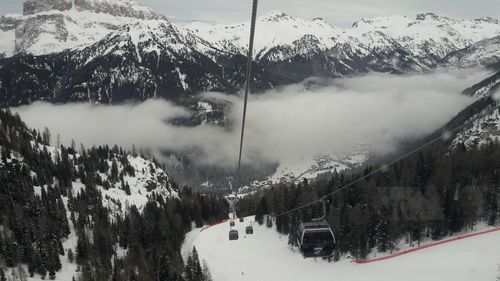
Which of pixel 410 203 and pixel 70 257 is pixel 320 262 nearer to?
pixel 410 203

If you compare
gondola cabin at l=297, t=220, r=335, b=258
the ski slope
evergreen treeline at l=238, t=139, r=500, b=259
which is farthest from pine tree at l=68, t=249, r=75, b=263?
gondola cabin at l=297, t=220, r=335, b=258

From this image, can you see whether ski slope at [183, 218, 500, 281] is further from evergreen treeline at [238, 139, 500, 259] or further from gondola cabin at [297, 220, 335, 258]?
gondola cabin at [297, 220, 335, 258]

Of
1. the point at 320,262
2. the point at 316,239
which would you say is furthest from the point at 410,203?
the point at 316,239

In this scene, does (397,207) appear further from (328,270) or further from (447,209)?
(328,270)

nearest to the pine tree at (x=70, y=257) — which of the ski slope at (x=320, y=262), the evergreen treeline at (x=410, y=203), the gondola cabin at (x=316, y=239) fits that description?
the ski slope at (x=320, y=262)

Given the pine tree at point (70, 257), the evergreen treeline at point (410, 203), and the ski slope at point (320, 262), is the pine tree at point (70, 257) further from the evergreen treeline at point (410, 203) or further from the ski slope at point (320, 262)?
the evergreen treeline at point (410, 203)

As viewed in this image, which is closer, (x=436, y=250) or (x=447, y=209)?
(x=436, y=250)

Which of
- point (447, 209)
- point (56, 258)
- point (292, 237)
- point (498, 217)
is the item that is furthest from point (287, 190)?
point (56, 258)
